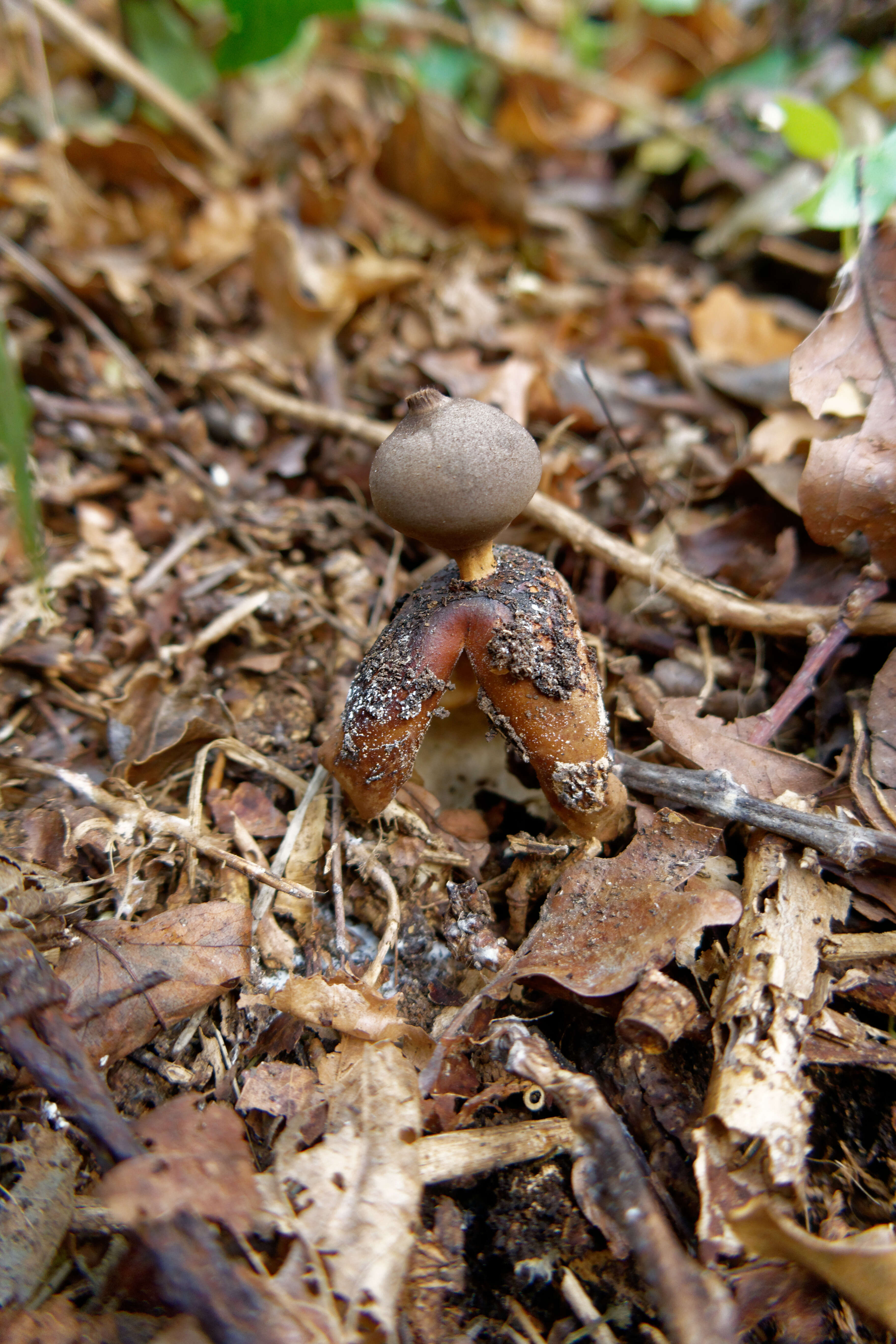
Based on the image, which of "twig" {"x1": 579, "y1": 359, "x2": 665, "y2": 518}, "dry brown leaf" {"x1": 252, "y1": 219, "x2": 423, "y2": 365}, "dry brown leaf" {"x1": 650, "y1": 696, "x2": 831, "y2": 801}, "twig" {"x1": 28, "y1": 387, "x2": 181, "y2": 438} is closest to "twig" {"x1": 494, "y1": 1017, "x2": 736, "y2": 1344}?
"dry brown leaf" {"x1": 650, "y1": 696, "x2": 831, "y2": 801}

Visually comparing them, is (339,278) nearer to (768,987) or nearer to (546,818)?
(546,818)

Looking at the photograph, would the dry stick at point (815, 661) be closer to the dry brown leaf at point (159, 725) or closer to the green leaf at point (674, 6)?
the dry brown leaf at point (159, 725)

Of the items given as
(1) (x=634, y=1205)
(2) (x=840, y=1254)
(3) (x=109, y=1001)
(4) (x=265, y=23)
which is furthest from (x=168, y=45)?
(2) (x=840, y=1254)

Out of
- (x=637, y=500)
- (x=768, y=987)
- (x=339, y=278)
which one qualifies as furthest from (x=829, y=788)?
(x=339, y=278)

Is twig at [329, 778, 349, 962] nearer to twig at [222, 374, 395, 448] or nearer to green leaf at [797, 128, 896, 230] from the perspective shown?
twig at [222, 374, 395, 448]

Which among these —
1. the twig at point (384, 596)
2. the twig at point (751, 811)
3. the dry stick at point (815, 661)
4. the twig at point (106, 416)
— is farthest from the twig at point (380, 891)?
the twig at point (106, 416)

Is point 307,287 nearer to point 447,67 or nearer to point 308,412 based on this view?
point 308,412

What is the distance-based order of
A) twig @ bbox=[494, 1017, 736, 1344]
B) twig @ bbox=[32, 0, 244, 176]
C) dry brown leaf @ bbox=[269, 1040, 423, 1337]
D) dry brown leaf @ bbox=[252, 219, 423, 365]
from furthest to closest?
1. twig @ bbox=[32, 0, 244, 176]
2. dry brown leaf @ bbox=[252, 219, 423, 365]
3. dry brown leaf @ bbox=[269, 1040, 423, 1337]
4. twig @ bbox=[494, 1017, 736, 1344]
